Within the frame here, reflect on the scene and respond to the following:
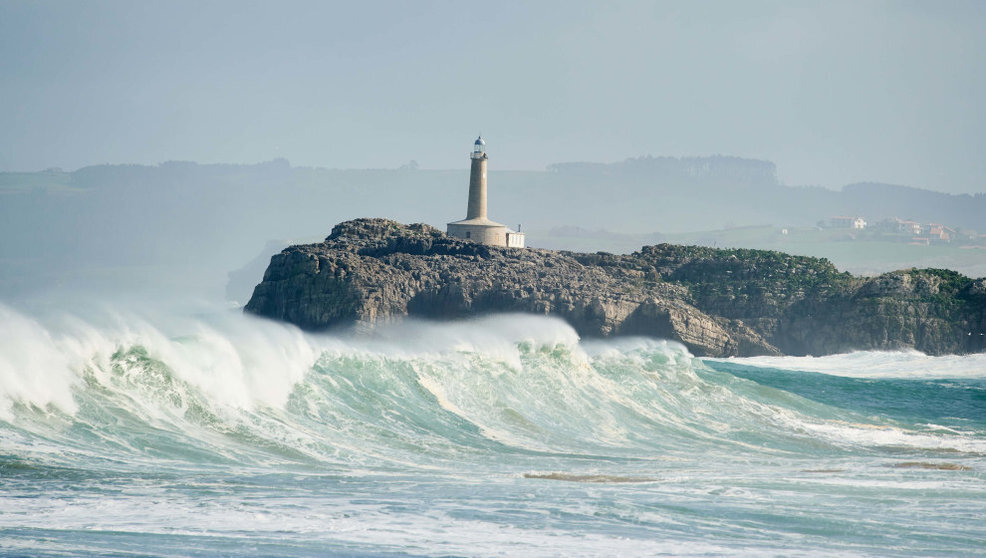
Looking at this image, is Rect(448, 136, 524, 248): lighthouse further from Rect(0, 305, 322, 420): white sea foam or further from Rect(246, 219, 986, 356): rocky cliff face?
Rect(0, 305, 322, 420): white sea foam

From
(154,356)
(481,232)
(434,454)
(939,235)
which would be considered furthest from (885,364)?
(939,235)

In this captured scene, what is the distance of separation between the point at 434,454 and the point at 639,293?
3840cm

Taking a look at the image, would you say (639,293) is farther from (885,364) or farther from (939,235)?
(939,235)

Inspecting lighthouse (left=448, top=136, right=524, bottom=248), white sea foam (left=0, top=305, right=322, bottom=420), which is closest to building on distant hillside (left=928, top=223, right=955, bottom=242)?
lighthouse (left=448, top=136, right=524, bottom=248)

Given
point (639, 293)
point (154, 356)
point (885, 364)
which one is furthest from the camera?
point (639, 293)

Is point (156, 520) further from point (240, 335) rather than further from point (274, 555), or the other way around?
point (240, 335)

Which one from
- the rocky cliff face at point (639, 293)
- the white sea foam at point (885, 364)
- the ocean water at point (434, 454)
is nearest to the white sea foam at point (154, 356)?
the ocean water at point (434, 454)

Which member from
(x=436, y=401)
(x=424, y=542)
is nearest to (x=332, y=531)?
(x=424, y=542)

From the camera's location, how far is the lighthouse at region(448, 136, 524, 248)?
217 feet

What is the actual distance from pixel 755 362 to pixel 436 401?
2731 cm

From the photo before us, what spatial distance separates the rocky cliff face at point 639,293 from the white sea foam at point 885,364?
89.4 inches

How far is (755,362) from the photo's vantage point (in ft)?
171

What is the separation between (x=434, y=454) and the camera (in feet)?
73.0

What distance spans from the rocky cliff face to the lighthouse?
7.54 ft
